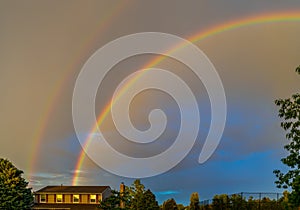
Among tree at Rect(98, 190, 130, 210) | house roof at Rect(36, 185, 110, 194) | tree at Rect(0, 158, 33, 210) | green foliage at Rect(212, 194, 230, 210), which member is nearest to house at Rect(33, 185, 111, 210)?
house roof at Rect(36, 185, 110, 194)

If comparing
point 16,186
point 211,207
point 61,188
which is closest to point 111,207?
point 211,207

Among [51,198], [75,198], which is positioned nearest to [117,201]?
[75,198]

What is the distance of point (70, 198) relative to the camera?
72250 mm

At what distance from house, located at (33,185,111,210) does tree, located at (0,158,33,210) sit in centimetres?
1577

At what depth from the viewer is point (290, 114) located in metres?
16.9

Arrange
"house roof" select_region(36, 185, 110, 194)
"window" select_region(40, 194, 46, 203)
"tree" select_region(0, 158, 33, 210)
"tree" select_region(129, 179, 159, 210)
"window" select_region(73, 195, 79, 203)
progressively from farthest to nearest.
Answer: "window" select_region(40, 194, 46, 203) → "house roof" select_region(36, 185, 110, 194) → "window" select_region(73, 195, 79, 203) → "tree" select_region(0, 158, 33, 210) → "tree" select_region(129, 179, 159, 210)

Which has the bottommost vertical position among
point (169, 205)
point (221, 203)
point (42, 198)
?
point (221, 203)

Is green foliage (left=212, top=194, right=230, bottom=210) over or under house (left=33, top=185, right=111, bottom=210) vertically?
under

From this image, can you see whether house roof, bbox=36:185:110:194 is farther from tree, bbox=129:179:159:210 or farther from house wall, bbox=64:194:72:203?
tree, bbox=129:179:159:210

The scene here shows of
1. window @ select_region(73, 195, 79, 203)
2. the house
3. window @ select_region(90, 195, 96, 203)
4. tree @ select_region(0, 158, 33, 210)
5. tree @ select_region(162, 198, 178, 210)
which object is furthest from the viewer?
window @ select_region(73, 195, 79, 203)

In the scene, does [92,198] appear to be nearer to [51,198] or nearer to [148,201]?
[51,198]

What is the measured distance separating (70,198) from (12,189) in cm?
2073

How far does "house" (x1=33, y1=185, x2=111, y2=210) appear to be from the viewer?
70.4 metres

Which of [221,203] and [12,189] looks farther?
[12,189]
